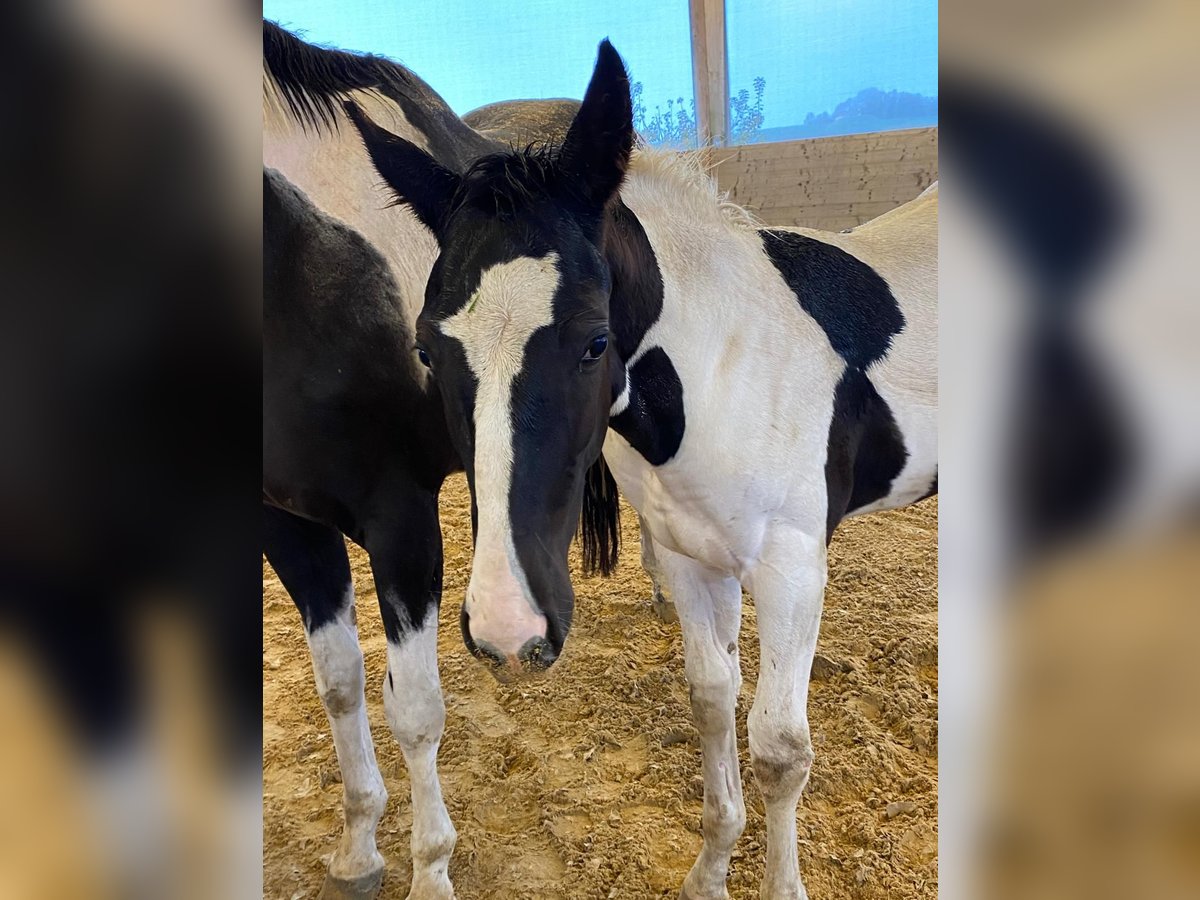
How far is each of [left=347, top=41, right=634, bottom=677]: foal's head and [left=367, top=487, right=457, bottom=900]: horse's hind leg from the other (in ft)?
1.28

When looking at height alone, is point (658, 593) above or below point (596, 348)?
below

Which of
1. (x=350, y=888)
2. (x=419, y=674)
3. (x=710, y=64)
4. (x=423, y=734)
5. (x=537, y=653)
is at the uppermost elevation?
(x=710, y=64)

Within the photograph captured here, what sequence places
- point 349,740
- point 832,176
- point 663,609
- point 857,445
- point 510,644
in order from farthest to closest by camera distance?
point 832,176 → point 663,609 → point 349,740 → point 857,445 → point 510,644

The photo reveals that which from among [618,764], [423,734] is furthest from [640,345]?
[618,764]

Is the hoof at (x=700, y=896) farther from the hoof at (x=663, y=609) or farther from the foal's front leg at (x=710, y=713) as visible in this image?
the hoof at (x=663, y=609)

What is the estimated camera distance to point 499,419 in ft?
2.93

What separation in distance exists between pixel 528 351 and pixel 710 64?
333cm

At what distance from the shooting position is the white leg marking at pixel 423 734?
141cm
